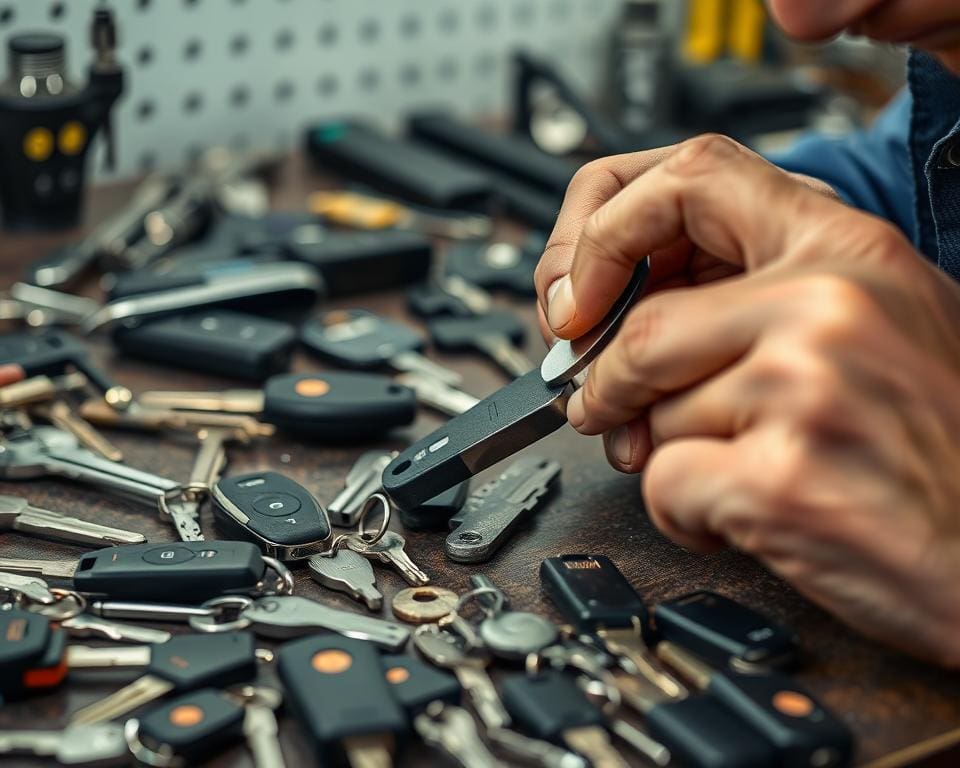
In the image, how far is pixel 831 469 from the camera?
1.89ft

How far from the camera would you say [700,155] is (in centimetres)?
67

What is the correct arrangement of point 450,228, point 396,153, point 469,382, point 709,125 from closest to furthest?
point 469,382 < point 450,228 < point 396,153 < point 709,125

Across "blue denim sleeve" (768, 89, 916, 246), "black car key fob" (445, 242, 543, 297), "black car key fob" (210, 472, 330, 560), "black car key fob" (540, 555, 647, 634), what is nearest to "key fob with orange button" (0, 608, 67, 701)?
"black car key fob" (210, 472, 330, 560)

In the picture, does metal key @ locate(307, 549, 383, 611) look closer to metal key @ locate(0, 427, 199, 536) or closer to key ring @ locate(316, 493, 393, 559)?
key ring @ locate(316, 493, 393, 559)

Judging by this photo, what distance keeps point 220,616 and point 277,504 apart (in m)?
0.10

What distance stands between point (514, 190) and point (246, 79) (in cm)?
35

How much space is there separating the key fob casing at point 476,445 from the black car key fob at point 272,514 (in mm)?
53

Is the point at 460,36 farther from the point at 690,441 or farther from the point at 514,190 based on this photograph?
the point at 690,441

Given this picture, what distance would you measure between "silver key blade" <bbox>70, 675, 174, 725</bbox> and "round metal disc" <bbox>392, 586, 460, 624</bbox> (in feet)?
0.45

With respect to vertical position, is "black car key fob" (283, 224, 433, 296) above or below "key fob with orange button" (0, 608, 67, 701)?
above

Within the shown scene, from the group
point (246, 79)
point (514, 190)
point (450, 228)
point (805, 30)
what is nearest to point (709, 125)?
point (514, 190)

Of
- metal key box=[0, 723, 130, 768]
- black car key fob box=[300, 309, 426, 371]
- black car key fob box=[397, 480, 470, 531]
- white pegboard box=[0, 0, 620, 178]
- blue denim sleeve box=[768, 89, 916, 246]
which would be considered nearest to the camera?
metal key box=[0, 723, 130, 768]

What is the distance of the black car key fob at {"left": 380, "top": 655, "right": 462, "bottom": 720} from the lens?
0.58 meters

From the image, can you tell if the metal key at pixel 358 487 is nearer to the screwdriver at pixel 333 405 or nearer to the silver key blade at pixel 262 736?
the screwdriver at pixel 333 405
